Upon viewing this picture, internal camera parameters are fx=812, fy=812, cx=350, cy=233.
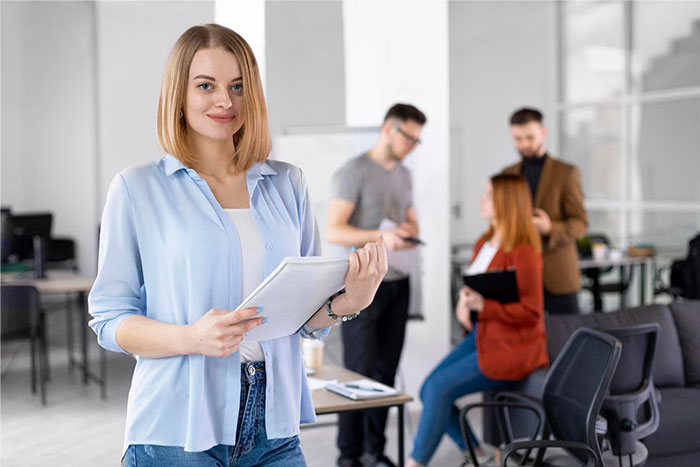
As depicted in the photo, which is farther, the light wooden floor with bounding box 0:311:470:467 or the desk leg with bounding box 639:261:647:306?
the desk leg with bounding box 639:261:647:306

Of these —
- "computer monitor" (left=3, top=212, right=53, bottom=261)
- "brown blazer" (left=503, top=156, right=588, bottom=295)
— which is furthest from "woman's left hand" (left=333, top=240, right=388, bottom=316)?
"computer monitor" (left=3, top=212, right=53, bottom=261)

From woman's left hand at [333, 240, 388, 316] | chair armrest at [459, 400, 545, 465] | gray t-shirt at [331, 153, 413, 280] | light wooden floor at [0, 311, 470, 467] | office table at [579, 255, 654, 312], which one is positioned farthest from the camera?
office table at [579, 255, 654, 312]

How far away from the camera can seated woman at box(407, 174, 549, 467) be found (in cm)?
360

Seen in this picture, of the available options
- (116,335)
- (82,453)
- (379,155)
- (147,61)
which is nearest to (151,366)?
(116,335)

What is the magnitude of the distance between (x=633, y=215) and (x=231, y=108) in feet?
24.4

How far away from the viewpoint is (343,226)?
404 cm

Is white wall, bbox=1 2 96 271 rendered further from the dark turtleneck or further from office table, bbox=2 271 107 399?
the dark turtleneck

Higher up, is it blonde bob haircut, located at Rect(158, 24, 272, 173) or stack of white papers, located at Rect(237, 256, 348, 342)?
blonde bob haircut, located at Rect(158, 24, 272, 173)

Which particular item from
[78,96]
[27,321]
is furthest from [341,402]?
[78,96]

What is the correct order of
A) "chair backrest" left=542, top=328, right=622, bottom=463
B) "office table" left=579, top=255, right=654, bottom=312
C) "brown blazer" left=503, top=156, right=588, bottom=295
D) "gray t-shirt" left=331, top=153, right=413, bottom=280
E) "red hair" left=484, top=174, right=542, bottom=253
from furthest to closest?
1. "office table" left=579, top=255, right=654, bottom=312
2. "brown blazer" left=503, top=156, right=588, bottom=295
3. "gray t-shirt" left=331, top=153, right=413, bottom=280
4. "red hair" left=484, top=174, right=542, bottom=253
5. "chair backrest" left=542, top=328, right=622, bottom=463

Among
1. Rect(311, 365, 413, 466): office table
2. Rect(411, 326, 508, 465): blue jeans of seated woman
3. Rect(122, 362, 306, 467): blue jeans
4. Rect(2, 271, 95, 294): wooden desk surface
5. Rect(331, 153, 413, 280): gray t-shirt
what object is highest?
Rect(331, 153, 413, 280): gray t-shirt

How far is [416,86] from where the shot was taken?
4879 mm

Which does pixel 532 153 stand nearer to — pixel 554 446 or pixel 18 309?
pixel 554 446

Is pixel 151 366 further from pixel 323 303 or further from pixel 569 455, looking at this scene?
pixel 569 455
